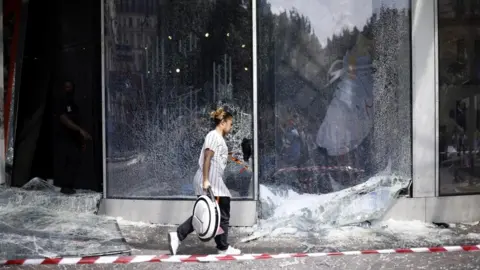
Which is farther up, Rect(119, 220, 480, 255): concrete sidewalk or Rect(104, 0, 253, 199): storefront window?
Rect(104, 0, 253, 199): storefront window

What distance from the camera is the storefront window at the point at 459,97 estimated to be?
29.7ft

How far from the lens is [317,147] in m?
9.05

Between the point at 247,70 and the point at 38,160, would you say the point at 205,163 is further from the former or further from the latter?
the point at 38,160

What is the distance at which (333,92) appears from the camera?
9.05m

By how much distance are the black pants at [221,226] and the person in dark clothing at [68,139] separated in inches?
124

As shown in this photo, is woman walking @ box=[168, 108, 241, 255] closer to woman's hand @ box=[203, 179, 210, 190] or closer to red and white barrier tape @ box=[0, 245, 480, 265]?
woman's hand @ box=[203, 179, 210, 190]

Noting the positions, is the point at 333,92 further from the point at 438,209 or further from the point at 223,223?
the point at 223,223

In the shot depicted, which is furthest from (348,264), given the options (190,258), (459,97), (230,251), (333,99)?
(459,97)

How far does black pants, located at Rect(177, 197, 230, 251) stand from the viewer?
23.4 feet

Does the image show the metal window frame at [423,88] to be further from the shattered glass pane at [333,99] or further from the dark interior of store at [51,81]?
the dark interior of store at [51,81]

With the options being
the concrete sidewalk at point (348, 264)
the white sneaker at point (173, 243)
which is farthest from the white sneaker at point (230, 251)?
the white sneaker at point (173, 243)

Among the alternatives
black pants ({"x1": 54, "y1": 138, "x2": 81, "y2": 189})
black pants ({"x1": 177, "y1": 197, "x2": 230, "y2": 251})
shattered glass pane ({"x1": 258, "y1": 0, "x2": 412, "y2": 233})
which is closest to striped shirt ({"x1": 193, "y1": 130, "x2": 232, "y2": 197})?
black pants ({"x1": 177, "y1": 197, "x2": 230, "y2": 251})

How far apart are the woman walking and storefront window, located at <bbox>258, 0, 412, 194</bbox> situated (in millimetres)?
1763

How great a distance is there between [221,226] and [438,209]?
139 inches
